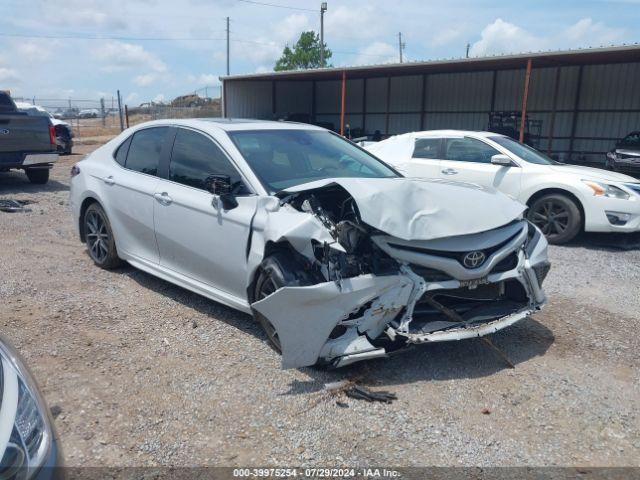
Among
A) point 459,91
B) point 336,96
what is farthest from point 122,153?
point 336,96

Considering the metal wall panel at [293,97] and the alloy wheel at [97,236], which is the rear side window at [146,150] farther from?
the metal wall panel at [293,97]

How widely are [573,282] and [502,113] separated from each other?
52.0 feet

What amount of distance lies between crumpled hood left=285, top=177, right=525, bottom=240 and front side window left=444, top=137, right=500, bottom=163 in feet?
14.6

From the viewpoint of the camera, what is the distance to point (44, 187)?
12.1m

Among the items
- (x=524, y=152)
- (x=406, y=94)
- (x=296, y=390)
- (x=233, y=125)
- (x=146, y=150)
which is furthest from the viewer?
(x=406, y=94)

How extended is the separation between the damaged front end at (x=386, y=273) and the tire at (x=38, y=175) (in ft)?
33.7

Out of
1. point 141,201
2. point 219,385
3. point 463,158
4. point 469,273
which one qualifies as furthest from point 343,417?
point 463,158

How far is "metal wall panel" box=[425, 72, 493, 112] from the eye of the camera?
22.0 m

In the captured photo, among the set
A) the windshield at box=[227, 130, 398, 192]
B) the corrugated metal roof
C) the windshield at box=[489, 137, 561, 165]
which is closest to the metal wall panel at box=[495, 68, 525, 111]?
the corrugated metal roof

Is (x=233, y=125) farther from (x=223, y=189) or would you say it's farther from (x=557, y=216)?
(x=557, y=216)

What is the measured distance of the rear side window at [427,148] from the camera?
8922 mm

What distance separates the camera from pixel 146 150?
5.30 meters

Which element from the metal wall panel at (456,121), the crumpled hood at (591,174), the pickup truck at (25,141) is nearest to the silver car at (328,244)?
the crumpled hood at (591,174)

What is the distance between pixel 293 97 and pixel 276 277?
25.4m
